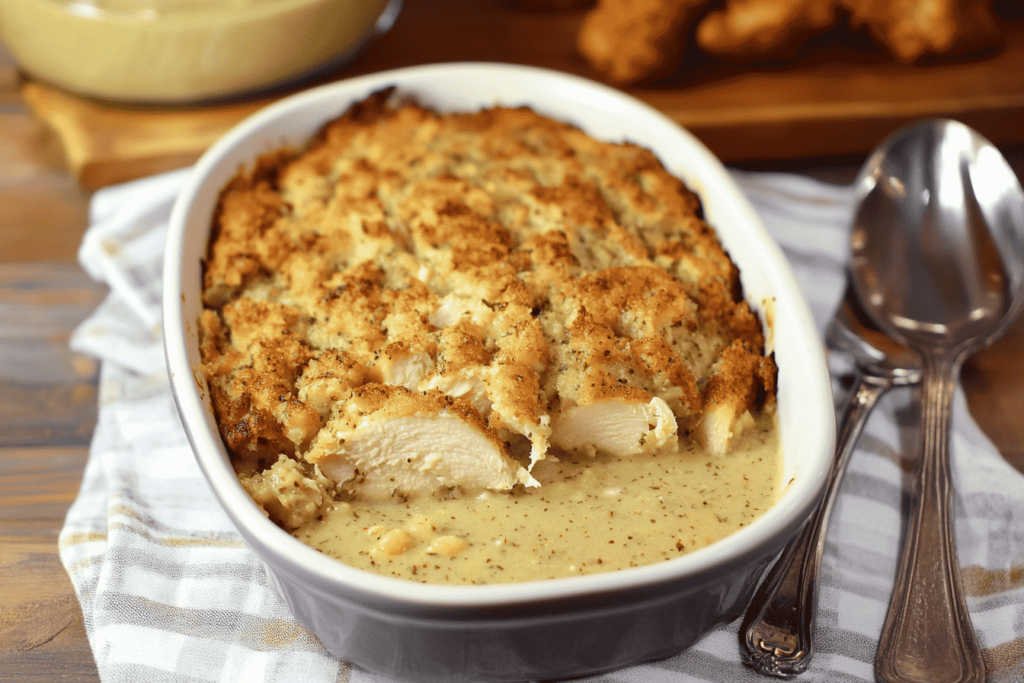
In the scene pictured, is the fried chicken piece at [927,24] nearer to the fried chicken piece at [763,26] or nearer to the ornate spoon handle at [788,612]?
the fried chicken piece at [763,26]

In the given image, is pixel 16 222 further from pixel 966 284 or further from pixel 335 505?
pixel 966 284

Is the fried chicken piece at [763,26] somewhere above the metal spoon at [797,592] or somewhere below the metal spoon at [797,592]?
above

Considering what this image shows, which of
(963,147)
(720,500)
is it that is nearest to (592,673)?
(720,500)

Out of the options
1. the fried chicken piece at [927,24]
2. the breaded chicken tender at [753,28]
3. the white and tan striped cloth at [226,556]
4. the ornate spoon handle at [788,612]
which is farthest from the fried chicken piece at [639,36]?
the ornate spoon handle at [788,612]

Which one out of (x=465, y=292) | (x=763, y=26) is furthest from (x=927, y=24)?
(x=465, y=292)

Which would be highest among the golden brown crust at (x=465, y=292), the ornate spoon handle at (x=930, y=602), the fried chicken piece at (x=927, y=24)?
the fried chicken piece at (x=927, y=24)
